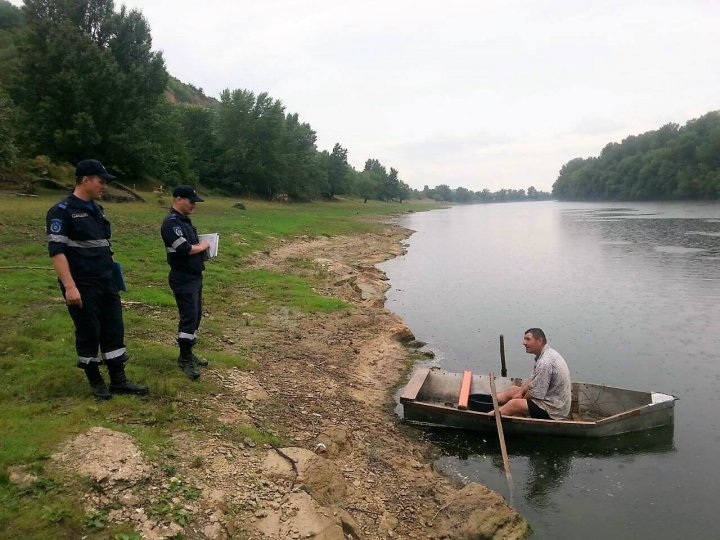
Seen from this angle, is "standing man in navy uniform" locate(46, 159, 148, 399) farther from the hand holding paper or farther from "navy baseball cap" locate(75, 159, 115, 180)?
the hand holding paper

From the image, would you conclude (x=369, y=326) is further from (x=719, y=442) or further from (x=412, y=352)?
(x=719, y=442)

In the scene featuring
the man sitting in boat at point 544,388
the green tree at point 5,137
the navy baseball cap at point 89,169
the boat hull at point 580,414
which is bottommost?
the boat hull at point 580,414

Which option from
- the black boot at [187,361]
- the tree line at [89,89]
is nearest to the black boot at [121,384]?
the black boot at [187,361]

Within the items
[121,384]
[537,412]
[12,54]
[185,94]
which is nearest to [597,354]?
[537,412]

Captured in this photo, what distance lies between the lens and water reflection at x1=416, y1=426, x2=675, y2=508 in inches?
317

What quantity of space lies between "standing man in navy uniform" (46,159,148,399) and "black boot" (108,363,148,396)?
2.8 inches

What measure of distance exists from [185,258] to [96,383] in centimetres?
205

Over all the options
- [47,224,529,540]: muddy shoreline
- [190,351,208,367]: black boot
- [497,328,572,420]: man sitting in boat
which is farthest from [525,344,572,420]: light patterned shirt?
[190,351,208,367]: black boot

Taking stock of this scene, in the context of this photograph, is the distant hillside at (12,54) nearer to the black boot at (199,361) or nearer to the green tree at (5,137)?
the green tree at (5,137)

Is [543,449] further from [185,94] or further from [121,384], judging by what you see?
[185,94]

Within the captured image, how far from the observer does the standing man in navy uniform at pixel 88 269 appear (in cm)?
595

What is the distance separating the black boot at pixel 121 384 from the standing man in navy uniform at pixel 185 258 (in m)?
1.02

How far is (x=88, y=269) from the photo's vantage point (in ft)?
20.4

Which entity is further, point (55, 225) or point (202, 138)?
point (202, 138)
